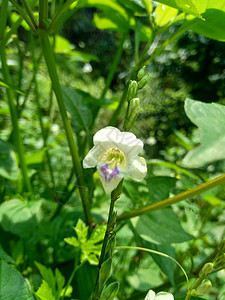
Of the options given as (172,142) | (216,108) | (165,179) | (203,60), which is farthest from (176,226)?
(203,60)

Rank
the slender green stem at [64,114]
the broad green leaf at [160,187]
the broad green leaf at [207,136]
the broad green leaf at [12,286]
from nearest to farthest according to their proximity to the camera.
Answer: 1. the broad green leaf at [207,136]
2. the broad green leaf at [12,286]
3. the slender green stem at [64,114]
4. the broad green leaf at [160,187]

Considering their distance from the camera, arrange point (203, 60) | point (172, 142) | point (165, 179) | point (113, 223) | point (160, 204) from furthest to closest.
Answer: point (203, 60) → point (172, 142) → point (165, 179) → point (160, 204) → point (113, 223)

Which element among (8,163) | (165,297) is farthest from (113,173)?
(8,163)

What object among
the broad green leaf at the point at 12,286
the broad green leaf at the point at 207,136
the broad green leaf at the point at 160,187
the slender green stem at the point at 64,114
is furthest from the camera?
the broad green leaf at the point at 160,187

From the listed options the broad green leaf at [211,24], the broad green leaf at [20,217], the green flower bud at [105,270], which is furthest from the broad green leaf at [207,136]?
the broad green leaf at [20,217]

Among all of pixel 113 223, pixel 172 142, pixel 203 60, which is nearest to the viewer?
pixel 113 223

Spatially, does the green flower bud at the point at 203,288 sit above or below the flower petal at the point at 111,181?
below

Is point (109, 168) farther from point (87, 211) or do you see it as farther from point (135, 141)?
point (87, 211)

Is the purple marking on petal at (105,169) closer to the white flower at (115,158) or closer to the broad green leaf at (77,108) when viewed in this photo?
the white flower at (115,158)
